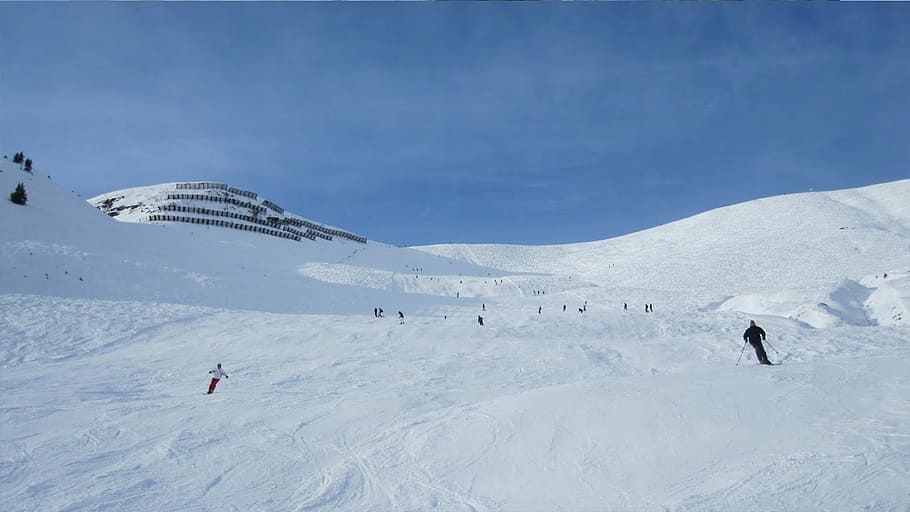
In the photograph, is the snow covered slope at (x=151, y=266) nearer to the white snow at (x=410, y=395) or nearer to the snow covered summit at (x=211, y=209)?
the white snow at (x=410, y=395)

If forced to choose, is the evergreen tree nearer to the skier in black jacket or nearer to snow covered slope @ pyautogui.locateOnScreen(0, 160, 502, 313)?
snow covered slope @ pyautogui.locateOnScreen(0, 160, 502, 313)

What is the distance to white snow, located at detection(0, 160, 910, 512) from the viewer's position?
647 centimetres

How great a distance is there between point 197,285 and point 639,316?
24.8m

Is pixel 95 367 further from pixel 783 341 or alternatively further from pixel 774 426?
pixel 783 341

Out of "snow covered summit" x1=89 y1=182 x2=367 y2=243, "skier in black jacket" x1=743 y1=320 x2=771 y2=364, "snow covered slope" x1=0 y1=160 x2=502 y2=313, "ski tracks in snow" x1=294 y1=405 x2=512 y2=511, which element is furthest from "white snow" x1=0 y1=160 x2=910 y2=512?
"snow covered summit" x1=89 y1=182 x2=367 y2=243

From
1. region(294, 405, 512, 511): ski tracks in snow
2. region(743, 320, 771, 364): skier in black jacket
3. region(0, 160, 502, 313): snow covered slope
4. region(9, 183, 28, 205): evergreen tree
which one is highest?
region(9, 183, 28, 205): evergreen tree

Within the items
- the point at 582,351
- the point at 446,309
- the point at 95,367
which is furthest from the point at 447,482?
the point at 446,309

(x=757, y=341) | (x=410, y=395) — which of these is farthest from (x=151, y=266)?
(x=757, y=341)

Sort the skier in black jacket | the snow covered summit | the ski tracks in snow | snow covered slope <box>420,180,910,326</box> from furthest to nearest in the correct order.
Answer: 1. the snow covered summit
2. snow covered slope <box>420,180,910,326</box>
3. the skier in black jacket
4. the ski tracks in snow

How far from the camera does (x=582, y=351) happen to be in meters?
17.7

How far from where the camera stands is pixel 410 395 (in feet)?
37.8

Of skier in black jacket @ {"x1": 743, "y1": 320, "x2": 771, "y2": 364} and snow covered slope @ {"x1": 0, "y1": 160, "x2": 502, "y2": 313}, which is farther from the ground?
snow covered slope @ {"x1": 0, "y1": 160, "x2": 502, "y2": 313}

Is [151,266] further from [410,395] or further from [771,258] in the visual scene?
[771,258]

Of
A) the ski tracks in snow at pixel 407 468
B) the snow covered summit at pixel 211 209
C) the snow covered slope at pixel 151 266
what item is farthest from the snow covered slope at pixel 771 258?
the ski tracks in snow at pixel 407 468
